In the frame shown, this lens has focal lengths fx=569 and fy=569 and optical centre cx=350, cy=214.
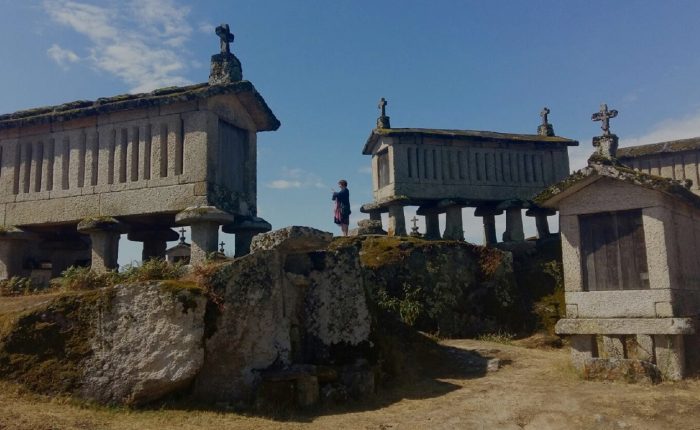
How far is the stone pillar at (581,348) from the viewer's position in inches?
374

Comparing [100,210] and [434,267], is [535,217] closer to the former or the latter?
[434,267]

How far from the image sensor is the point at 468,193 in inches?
715

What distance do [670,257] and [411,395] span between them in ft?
15.6

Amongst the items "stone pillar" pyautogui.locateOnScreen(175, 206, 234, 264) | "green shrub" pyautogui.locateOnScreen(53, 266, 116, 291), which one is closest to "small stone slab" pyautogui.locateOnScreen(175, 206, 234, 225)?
"stone pillar" pyautogui.locateOnScreen(175, 206, 234, 264)

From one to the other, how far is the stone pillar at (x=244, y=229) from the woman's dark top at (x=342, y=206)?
2729 millimetres

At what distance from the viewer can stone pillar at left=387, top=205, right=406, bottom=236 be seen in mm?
17625

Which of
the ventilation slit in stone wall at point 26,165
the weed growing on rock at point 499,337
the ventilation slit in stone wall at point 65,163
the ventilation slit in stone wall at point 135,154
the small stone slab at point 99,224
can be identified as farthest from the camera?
the weed growing on rock at point 499,337

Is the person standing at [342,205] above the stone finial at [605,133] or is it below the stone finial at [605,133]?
below

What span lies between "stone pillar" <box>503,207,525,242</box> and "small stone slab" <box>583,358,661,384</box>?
9856 millimetres

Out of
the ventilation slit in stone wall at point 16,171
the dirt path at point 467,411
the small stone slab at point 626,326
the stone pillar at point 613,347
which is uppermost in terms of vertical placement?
the ventilation slit in stone wall at point 16,171

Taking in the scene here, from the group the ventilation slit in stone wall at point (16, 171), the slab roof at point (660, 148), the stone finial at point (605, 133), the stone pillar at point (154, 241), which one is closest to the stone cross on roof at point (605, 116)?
the stone finial at point (605, 133)

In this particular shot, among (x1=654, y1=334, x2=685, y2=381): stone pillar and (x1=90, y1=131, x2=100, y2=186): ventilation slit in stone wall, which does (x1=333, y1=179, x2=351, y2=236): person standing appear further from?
(x1=654, y1=334, x2=685, y2=381): stone pillar

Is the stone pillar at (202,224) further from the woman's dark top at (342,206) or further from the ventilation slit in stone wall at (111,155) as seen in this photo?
the woman's dark top at (342,206)

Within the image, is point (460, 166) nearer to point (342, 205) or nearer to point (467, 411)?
point (342, 205)
